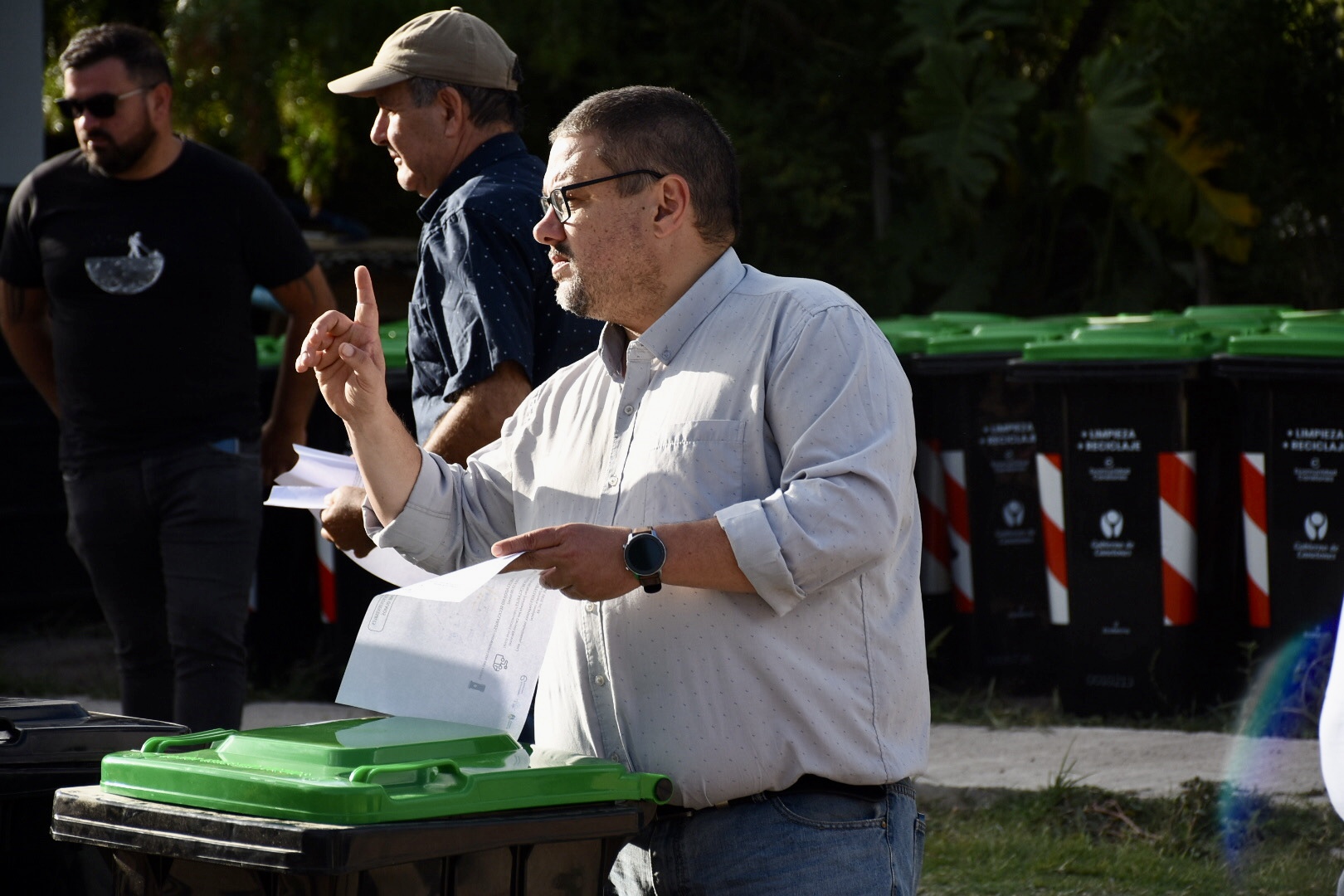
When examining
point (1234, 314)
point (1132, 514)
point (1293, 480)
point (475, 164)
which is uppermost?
point (475, 164)

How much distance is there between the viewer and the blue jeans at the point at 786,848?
2.40 meters

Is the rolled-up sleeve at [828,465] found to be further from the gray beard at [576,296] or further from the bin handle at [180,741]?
the bin handle at [180,741]

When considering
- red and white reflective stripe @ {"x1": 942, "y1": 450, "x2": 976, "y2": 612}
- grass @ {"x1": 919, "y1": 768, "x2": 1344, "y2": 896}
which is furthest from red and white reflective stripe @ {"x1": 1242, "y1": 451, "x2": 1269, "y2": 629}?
grass @ {"x1": 919, "y1": 768, "x2": 1344, "y2": 896}

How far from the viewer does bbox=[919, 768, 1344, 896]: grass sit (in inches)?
189

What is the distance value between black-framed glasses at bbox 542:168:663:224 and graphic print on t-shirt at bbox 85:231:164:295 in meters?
2.64

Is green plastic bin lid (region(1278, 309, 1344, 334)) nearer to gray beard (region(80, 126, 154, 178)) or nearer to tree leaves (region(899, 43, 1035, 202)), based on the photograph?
gray beard (region(80, 126, 154, 178))

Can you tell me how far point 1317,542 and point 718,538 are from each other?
4.55 m

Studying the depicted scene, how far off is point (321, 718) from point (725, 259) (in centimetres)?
481

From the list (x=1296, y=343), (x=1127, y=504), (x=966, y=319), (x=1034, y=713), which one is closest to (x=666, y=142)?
(x=1296, y=343)

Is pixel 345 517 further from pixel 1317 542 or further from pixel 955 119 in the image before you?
pixel 955 119

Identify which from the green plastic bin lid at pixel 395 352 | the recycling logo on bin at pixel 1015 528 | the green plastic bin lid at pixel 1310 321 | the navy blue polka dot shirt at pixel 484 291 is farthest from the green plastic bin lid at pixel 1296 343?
the navy blue polka dot shirt at pixel 484 291

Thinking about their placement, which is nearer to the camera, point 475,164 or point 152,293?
point 475,164

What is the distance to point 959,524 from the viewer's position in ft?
23.5

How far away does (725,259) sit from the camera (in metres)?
2.62
